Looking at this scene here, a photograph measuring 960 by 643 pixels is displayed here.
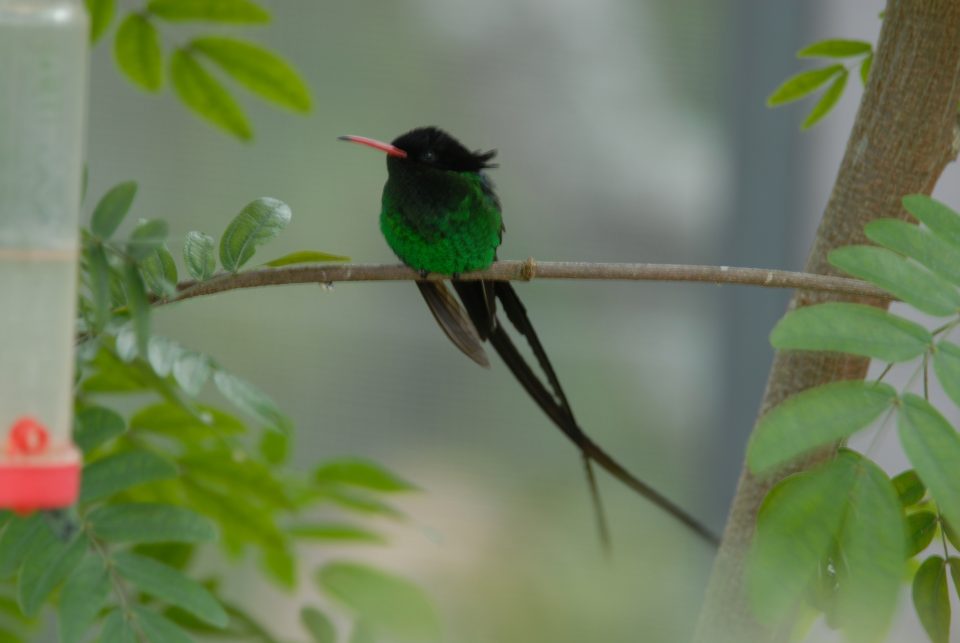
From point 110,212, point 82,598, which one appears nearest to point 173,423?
point 82,598

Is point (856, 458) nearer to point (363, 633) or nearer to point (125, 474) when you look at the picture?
point (125, 474)

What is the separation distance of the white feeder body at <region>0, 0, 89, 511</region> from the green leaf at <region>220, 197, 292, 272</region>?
0.14 metres

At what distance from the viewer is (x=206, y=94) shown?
1095 millimetres

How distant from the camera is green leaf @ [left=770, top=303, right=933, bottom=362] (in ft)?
1.85

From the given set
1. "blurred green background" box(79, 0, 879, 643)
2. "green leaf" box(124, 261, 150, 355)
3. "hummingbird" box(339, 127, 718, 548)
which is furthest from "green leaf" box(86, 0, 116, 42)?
"blurred green background" box(79, 0, 879, 643)

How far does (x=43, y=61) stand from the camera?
0.56 m

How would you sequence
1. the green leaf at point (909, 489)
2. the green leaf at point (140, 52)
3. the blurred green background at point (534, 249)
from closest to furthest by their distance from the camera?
1. the green leaf at point (909, 489)
2. the green leaf at point (140, 52)
3. the blurred green background at point (534, 249)

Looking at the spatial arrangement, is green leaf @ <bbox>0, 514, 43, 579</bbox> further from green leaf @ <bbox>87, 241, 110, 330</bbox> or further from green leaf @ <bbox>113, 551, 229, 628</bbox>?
green leaf @ <bbox>87, 241, 110, 330</bbox>

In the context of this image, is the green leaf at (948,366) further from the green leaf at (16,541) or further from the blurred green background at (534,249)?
the blurred green background at (534,249)

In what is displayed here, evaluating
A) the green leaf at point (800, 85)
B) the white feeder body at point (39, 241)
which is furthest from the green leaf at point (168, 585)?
the green leaf at point (800, 85)

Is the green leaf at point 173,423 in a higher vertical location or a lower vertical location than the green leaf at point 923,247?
lower

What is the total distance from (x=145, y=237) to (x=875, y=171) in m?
0.55

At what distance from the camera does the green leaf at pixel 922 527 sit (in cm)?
71

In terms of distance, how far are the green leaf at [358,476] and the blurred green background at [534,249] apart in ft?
2.96
